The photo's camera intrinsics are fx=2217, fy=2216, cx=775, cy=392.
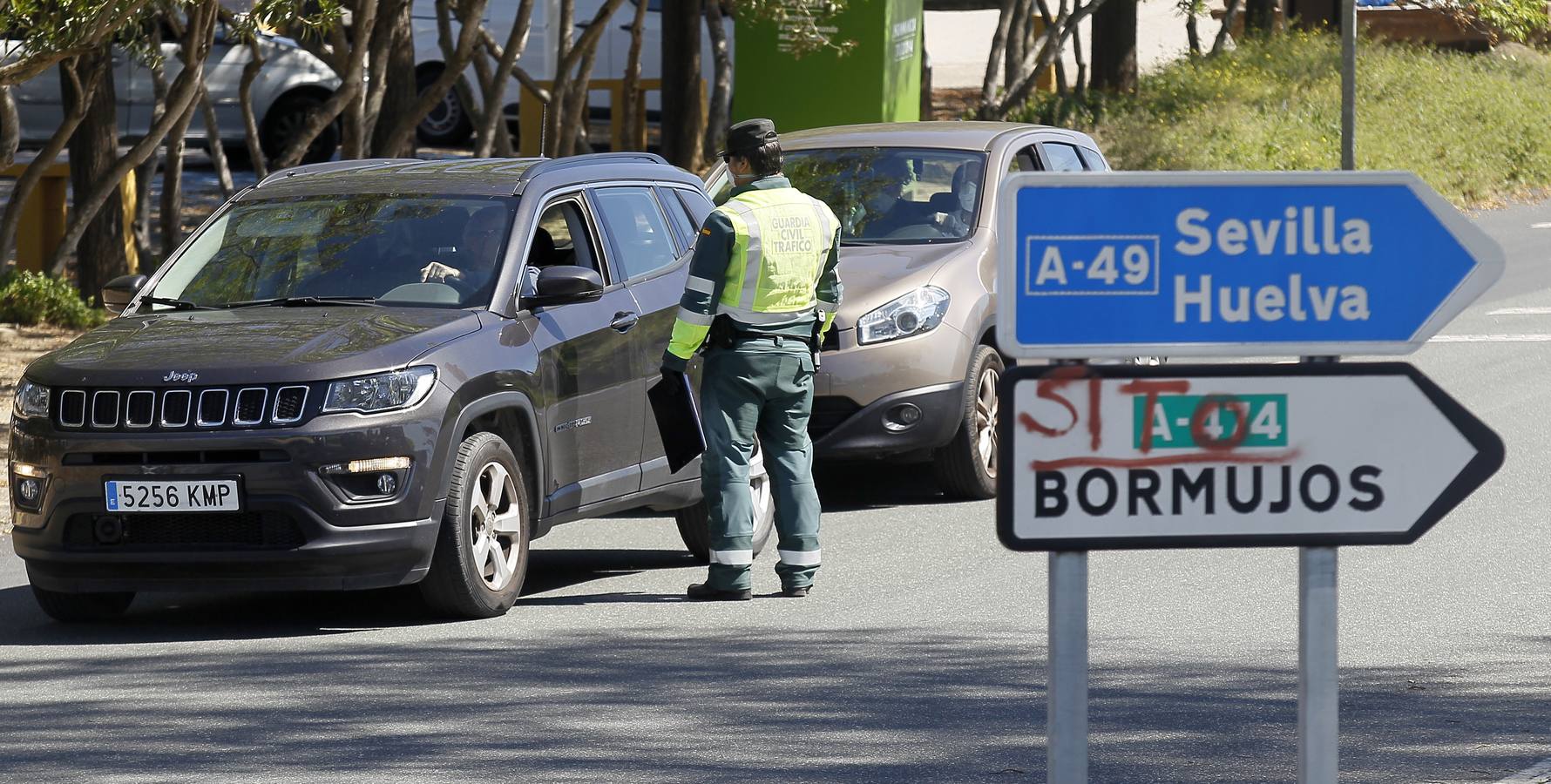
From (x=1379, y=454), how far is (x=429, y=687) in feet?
13.1

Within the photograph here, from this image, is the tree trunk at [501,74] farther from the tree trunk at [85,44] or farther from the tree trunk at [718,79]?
the tree trunk at [85,44]

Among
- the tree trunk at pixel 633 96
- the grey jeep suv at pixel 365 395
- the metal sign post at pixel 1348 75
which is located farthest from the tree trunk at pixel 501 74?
the grey jeep suv at pixel 365 395

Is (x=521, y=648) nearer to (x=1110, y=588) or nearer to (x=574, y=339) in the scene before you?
(x=574, y=339)

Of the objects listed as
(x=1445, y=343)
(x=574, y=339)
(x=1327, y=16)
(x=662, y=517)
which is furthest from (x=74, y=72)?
(x=1327, y=16)

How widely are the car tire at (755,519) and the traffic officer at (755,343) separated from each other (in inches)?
31.2

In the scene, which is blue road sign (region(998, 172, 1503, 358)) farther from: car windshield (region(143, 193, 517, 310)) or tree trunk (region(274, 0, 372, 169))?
tree trunk (region(274, 0, 372, 169))

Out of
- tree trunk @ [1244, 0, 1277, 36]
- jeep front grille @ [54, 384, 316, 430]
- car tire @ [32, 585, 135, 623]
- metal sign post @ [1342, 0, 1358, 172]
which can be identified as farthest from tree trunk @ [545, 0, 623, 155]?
tree trunk @ [1244, 0, 1277, 36]

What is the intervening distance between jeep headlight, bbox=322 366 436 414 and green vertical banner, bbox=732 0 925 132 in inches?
462

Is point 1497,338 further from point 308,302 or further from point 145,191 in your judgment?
point 145,191

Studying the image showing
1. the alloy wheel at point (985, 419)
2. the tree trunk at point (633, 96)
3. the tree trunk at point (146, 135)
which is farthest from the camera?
the tree trunk at point (633, 96)

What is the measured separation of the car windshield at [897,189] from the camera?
1094 cm

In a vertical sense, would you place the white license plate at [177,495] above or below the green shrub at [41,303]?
above

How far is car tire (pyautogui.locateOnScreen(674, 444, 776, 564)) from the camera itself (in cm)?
919

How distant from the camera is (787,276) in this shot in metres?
8.14
